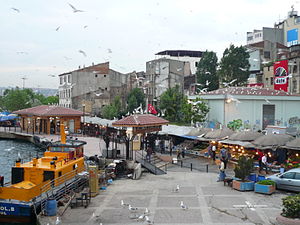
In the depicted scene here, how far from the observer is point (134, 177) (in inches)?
881

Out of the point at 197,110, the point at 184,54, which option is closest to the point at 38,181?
the point at 197,110

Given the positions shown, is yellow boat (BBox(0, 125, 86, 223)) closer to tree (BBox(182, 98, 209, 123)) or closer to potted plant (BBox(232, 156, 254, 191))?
potted plant (BBox(232, 156, 254, 191))

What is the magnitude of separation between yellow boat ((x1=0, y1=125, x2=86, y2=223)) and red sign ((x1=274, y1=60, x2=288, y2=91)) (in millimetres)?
29393

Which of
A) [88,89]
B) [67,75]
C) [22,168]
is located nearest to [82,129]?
[88,89]

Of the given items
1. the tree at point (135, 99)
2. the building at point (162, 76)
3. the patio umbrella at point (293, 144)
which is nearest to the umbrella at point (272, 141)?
the patio umbrella at point (293, 144)

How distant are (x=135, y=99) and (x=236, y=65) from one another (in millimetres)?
20211

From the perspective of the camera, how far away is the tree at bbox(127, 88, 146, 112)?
67.0 metres

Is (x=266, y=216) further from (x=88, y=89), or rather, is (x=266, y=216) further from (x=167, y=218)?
(x=88, y=89)

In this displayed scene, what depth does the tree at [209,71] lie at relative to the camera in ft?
206

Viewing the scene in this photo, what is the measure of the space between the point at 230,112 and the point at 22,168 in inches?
999

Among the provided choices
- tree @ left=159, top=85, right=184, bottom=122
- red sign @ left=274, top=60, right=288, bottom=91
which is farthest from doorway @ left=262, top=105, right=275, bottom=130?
tree @ left=159, top=85, right=184, bottom=122

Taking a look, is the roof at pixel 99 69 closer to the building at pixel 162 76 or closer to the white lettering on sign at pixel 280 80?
the building at pixel 162 76

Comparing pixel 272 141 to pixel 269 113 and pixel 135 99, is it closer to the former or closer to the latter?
pixel 269 113

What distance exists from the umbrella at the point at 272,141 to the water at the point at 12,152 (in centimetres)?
1728
